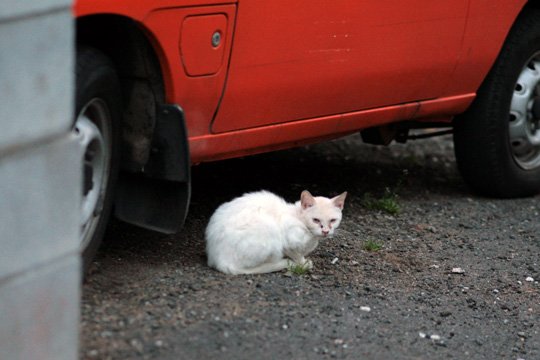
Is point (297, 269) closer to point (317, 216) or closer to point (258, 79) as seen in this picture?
point (317, 216)

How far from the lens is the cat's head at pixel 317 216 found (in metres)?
5.16

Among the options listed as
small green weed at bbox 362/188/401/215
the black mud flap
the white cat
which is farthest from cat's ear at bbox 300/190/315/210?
small green weed at bbox 362/188/401/215

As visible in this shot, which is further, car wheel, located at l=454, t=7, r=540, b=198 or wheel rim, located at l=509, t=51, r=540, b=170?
wheel rim, located at l=509, t=51, r=540, b=170

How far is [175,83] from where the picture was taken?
15.5 ft

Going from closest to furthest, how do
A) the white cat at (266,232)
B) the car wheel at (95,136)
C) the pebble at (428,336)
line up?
the car wheel at (95,136)
the pebble at (428,336)
the white cat at (266,232)

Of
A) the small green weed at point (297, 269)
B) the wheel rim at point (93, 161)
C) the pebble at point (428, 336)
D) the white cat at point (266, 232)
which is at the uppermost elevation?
the wheel rim at point (93, 161)

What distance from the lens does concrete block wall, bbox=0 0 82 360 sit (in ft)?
11.1

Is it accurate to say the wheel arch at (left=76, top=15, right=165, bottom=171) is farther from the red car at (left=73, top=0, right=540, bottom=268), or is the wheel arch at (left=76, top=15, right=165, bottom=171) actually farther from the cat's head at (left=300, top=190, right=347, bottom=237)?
the cat's head at (left=300, top=190, right=347, bottom=237)

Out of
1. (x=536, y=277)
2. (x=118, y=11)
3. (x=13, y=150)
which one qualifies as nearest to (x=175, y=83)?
(x=118, y=11)

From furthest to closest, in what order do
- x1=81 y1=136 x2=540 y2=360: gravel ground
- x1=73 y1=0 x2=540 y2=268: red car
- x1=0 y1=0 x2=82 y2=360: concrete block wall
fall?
1. x1=73 y1=0 x2=540 y2=268: red car
2. x1=81 y1=136 x2=540 y2=360: gravel ground
3. x1=0 y1=0 x2=82 y2=360: concrete block wall

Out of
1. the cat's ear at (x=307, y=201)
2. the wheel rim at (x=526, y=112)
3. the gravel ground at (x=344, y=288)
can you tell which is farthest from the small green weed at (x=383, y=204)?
the cat's ear at (x=307, y=201)

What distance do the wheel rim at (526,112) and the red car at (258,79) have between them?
101mm

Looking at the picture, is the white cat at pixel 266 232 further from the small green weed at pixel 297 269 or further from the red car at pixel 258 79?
the red car at pixel 258 79

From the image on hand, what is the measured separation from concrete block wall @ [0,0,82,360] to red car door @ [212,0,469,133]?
58.5 inches
